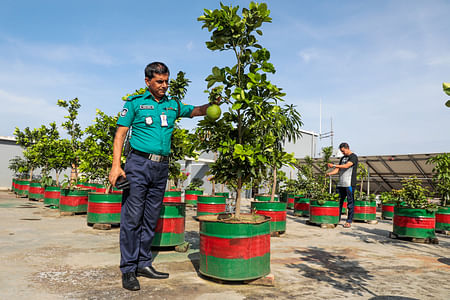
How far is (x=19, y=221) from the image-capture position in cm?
753

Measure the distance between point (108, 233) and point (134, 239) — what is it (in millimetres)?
3520

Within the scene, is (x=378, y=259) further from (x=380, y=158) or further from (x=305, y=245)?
(x=380, y=158)

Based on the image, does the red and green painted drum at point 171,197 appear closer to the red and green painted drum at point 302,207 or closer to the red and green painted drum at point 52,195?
the red and green painted drum at point 52,195

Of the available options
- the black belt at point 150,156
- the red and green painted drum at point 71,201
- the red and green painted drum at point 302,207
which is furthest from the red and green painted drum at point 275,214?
the red and green painted drum at point 71,201

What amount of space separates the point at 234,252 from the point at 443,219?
27.2 feet

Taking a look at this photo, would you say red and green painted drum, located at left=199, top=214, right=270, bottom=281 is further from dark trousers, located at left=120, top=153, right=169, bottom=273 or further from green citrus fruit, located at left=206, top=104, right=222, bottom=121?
green citrus fruit, located at left=206, top=104, right=222, bottom=121

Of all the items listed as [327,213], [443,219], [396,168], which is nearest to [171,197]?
[327,213]

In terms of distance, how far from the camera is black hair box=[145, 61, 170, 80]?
345cm

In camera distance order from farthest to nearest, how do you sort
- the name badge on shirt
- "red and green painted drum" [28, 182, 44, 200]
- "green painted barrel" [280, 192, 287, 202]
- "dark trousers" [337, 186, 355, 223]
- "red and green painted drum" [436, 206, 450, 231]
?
"green painted barrel" [280, 192, 287, 202], "red and green painted drum" [28, 182, 44, 200], "dark trousers" [337, 186, 355, 223], "red and green painted drum" [436, 206, 450, 231], the name badge on shirt

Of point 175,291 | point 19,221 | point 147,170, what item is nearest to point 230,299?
point 175,291

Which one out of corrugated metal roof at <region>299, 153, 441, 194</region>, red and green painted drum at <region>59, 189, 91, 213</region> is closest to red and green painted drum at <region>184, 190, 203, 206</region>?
red and green painted drum at <region>59, 189, 91, 213</region>

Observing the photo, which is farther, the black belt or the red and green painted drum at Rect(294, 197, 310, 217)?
the red and green painted drum at Rect(294, 197, 310, 217)

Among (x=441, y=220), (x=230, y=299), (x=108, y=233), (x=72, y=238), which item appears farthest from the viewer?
(x=441, y=220)

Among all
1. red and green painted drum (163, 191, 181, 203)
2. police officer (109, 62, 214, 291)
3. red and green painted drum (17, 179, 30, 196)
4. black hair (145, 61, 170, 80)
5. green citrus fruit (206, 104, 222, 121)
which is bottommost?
red and green painted drum (17, 179, 30, 196)
